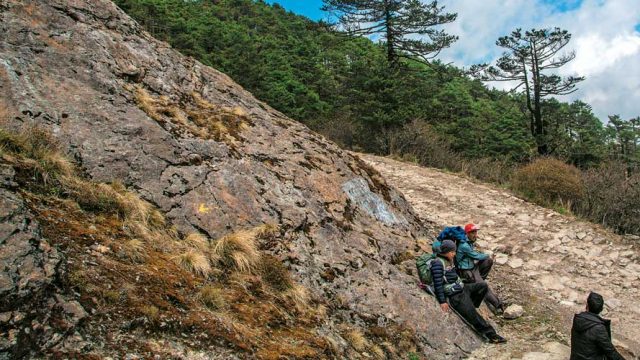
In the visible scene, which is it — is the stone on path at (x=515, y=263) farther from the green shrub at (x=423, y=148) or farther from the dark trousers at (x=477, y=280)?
the green shrub at (x=423, y=148)

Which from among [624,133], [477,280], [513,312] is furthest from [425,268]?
[624,133]

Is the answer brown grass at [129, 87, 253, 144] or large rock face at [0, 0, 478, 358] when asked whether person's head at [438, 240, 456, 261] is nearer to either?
large rock face at [0, 0, 478, 358]

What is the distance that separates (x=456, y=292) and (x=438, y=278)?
35 cm

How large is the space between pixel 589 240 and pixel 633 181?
3.05 meters

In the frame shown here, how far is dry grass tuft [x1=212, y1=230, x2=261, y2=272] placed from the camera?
486cm

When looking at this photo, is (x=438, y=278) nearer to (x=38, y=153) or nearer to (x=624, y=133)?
(x=38, y=153)

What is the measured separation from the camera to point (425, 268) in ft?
22.0

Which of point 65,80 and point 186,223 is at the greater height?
point 65,80

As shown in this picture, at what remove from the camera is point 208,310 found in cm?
390

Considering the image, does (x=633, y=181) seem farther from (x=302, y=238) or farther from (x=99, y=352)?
(x=99, y=352)

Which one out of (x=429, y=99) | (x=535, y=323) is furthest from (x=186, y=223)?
(x=429, y=99)

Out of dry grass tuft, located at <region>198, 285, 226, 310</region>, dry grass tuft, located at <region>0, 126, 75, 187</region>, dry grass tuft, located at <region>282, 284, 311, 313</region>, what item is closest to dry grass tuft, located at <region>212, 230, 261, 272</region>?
dry grass tuft, located at <region>282, 284, 311, 313</region>

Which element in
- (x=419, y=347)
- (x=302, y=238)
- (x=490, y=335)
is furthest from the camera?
(x=490, y=335)

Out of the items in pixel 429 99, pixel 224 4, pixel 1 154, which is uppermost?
pixel 224 4
